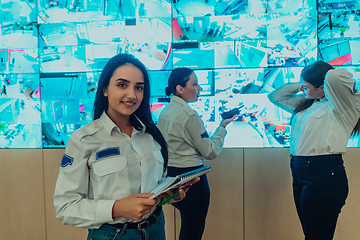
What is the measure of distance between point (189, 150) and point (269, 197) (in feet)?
3.86

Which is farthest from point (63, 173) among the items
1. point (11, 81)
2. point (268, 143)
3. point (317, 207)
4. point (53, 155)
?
point (11, 81)

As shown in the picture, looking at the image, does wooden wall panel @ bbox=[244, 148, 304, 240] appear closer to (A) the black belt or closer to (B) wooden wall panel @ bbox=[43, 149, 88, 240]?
(A) the black belt

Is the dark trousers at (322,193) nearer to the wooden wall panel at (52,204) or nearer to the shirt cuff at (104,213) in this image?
the shirt cuff at (104,213)

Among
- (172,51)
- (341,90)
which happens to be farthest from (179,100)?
(341,90)

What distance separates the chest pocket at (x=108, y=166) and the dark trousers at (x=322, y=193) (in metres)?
1.34

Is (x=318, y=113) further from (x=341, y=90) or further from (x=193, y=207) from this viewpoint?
(x=193, y=207)

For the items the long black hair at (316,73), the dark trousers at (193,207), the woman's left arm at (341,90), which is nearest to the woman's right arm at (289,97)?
the long black hair at (316,73)

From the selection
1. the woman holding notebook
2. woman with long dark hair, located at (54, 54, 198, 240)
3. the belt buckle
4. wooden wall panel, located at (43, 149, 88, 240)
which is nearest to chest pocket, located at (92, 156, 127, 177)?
woman with long dark hair, located at (54, 54, 198, 240)

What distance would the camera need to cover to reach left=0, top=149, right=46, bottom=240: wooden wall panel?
99.3 inches

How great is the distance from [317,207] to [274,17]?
1.74m

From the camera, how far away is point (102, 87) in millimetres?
1033

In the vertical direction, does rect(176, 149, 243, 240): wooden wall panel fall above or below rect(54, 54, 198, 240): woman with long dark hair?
below

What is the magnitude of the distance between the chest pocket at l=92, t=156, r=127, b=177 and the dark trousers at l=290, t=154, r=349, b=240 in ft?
4.38

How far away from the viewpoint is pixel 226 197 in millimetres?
2426
